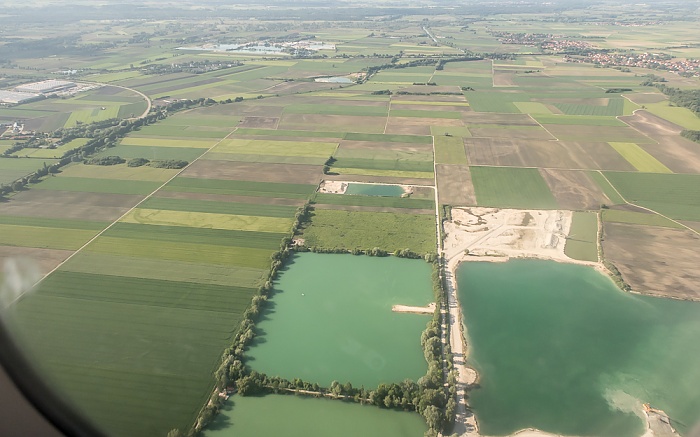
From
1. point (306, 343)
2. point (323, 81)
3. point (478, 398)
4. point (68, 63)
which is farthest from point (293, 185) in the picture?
point (68, 63)

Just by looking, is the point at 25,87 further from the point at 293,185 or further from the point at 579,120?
the point at 579,120

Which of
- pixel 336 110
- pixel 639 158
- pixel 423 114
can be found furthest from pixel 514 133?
pixel 336 110

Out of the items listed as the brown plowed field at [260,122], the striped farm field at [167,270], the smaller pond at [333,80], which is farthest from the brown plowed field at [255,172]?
the smaller pond at [333,80]

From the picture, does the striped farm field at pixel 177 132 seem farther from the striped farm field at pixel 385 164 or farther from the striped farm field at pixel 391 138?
the striped farm field at pixel 385 164

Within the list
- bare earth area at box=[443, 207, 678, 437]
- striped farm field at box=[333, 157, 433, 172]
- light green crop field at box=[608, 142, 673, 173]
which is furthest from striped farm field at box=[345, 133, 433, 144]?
light green crop field at box=[608, 142, 673, 173]

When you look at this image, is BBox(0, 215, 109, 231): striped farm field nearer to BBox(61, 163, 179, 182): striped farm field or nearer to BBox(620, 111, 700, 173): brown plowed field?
BBox(61, 163, 179, 182): striped farm field
